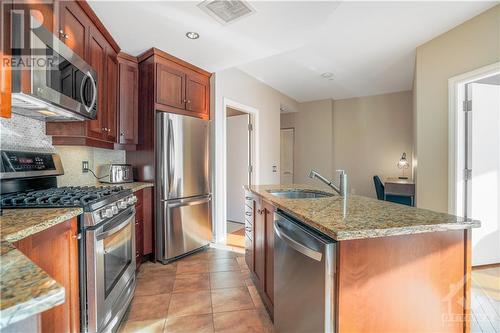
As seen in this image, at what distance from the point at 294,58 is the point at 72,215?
3166mm

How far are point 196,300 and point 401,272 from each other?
161cm

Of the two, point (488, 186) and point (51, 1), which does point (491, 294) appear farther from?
point (51, 1)

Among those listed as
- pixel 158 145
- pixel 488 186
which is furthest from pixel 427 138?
pixel 158 145

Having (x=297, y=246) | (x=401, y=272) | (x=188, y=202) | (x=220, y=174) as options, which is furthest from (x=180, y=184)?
(x=401, y=272)

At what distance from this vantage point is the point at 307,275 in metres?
1.10

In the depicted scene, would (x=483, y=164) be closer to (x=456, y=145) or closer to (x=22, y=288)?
(x=456, y=145)

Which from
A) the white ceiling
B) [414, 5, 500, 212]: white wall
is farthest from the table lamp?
[414, 5, 500, 212]: white wall

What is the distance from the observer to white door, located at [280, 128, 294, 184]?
621cm

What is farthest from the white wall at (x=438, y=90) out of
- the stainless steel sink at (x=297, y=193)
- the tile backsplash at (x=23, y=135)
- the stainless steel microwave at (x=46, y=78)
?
the tile backsplash at (x=23, y=135)

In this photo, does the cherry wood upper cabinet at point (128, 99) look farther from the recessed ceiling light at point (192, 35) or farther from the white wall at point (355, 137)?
the white wall at point (355, 137)

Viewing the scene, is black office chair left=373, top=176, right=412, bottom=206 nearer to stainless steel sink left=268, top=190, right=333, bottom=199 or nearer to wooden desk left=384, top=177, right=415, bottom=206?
wooden desk left=384, top=177, right=415, bottom=206

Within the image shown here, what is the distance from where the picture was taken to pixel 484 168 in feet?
8.73

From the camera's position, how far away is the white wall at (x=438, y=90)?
2.38 metres

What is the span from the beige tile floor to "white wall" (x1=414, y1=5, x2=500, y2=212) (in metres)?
2.36
